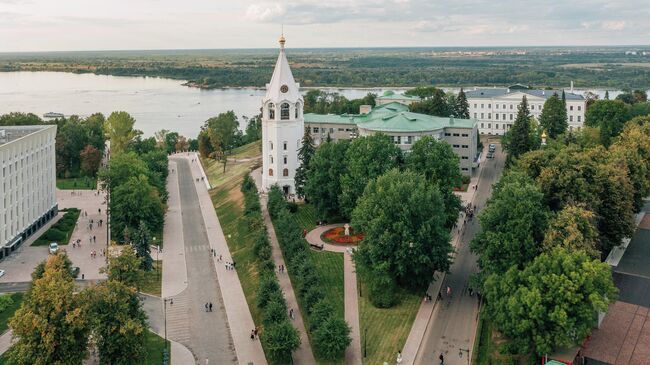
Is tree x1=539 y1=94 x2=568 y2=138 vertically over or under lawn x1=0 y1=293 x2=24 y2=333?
over

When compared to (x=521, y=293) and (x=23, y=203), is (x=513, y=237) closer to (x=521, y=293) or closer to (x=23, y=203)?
Answer: (x=521, y=293)

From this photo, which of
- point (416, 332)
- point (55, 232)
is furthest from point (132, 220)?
point (416, 332)

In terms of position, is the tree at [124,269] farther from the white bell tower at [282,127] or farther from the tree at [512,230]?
the white bell tower at [282,127]

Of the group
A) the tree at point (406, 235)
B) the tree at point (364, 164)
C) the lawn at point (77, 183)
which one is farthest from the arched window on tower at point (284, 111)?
the lawn at point (77, 183)

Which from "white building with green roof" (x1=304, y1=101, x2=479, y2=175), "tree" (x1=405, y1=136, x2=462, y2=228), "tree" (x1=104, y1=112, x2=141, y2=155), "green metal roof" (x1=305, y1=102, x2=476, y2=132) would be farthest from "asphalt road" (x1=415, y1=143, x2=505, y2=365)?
"tree" (x1=104, y1=112, x2=141, y2=155)

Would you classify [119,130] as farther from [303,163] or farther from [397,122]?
[397,122]

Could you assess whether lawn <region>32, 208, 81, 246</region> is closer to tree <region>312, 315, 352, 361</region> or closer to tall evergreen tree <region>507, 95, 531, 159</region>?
tree <region>312, 315, 352, 361</region>

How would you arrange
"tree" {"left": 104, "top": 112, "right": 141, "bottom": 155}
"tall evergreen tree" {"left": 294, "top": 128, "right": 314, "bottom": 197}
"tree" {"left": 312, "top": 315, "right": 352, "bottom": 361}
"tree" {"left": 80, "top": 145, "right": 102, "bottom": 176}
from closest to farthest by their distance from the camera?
"tree" {"left": 312, "top": 315, "right": 352, "bottom": 361} → "tall evergreen tree" {"left": 294, "top": 128, "right": 314, "bottom": 197} → "tree" {"left": 80, "top": 145, "right": 102, "bottom": 176} → "tree" {"left": 104, "top": 112, "right": 141, "bottom": 155}

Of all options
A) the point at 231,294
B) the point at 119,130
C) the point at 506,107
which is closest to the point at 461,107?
the point at 506,107
